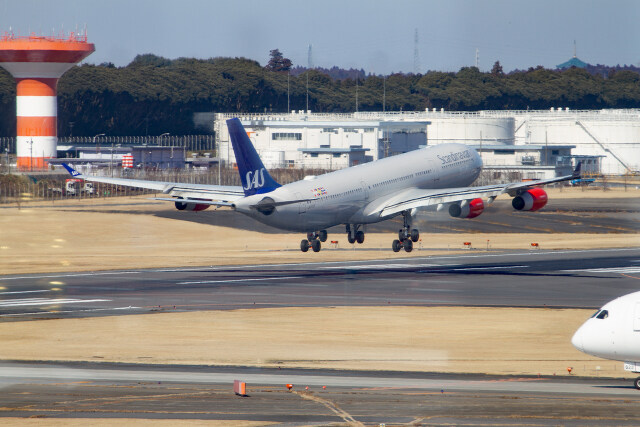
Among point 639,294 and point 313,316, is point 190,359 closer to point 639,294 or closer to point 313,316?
point 313,316

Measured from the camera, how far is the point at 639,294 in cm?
3975

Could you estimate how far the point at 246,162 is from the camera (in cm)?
7450

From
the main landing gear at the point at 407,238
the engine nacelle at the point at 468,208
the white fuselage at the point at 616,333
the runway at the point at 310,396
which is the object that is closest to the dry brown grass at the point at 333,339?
the runway at the point at 310,396

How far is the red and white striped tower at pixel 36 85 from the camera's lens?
175750 millimetres

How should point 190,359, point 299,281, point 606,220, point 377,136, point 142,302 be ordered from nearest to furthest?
1. point 190,359
2. point 142,302
3. point 299,281
4. point 606,220
5. point 377,136

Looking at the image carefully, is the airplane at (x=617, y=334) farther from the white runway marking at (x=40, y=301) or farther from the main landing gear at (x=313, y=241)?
the main landing gear at (x=313, y=241)

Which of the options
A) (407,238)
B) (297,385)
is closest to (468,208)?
(407,238)

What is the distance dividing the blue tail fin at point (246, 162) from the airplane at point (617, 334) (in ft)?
126

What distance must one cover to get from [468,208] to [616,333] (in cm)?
4412

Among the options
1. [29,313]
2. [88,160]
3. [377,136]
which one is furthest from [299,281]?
[377,136]


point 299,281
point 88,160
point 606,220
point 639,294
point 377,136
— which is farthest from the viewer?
point 377,136

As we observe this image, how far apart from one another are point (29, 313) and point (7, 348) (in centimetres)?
1104

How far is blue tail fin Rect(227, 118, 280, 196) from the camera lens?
244 ft

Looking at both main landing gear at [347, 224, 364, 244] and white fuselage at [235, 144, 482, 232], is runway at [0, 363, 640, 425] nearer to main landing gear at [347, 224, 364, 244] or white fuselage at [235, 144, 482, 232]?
white fuselage at [235, 144, 482, 232]
